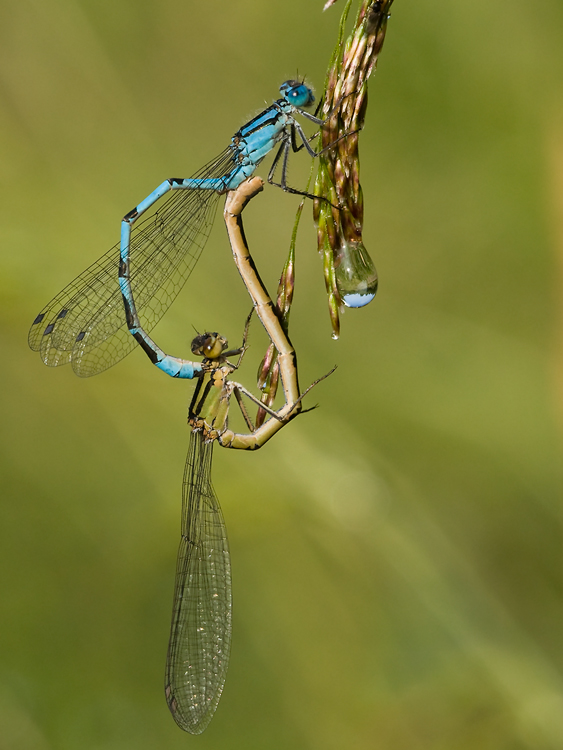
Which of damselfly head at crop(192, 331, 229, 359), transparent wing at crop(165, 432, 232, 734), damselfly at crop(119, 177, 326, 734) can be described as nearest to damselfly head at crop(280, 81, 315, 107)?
damselfly at crop(119, 177, 326, 734)

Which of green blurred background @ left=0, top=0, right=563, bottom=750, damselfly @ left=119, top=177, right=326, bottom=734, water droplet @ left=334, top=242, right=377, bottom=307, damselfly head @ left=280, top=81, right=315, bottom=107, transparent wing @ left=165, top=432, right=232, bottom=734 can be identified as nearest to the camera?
water droplet @ left=334, top=242, right=377, bottom=307

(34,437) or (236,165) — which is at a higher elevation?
(236,165)

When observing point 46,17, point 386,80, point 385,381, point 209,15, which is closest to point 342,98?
point 386,80

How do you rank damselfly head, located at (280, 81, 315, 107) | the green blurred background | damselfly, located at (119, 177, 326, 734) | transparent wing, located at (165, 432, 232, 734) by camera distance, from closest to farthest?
damselfly head, located at (280, 81, 315, 107)
damselfly, located at (119, 177, 326, 734)
transparent wing, located at (165, 432, 232, 734)
the green blurred background

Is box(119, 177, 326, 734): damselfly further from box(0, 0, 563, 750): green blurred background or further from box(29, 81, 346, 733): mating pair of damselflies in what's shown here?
box(0, 0, 563, 750): green blurred background

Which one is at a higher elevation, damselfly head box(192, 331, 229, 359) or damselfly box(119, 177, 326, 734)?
damselfly head box(192, 331, 229, 359)

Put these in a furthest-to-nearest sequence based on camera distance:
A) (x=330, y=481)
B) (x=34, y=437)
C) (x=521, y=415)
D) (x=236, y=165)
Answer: (x=34, y=437) → (x=330, y=481) → (x=521, y=415) → (x=236, y=165)

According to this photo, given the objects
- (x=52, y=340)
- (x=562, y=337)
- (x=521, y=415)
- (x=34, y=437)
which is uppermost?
(x=52, y=340)

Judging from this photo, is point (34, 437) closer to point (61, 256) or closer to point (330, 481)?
point (61, 256)
